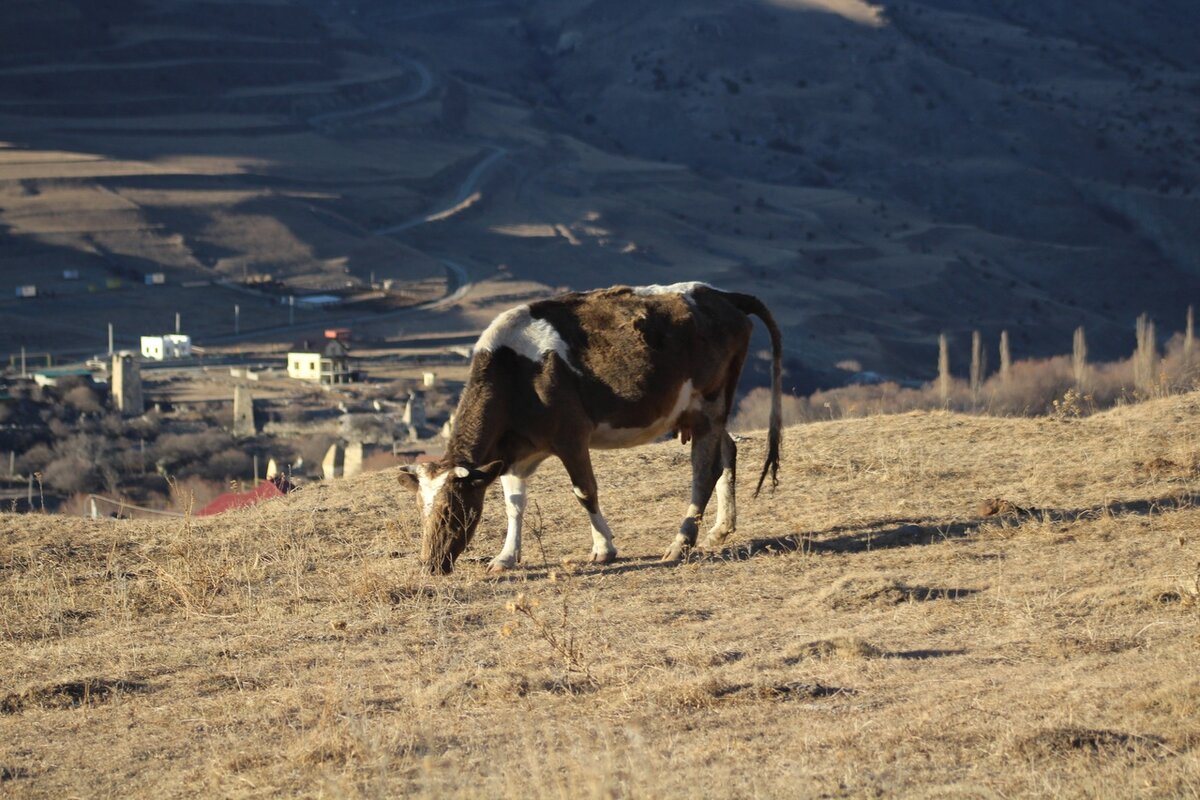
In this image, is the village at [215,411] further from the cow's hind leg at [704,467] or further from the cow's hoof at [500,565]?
the cow's hoof at [500,565]

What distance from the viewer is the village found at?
42.3 metres

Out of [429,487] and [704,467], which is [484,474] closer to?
[429,487]

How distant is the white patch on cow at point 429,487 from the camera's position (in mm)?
11227

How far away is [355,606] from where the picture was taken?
1011 centimetres

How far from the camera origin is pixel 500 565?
11211 millimetres

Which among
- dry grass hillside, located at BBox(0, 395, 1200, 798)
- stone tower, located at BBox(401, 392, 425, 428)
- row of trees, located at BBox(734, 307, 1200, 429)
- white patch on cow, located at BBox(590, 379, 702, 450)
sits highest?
white patch on cow, located at BBox(590, 379, 702, 450)

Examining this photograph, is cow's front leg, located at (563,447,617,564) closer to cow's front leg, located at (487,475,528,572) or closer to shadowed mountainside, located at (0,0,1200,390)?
cow's front leg, located at (487,475,528,572)

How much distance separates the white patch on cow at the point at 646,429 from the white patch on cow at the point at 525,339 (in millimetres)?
541

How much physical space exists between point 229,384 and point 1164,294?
2493 inches

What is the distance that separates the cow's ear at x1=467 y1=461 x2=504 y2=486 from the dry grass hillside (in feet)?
2.03

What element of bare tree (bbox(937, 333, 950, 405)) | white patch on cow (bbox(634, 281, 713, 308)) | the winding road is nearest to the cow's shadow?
white patch on cow (bbox(634, 281, 713, 308))

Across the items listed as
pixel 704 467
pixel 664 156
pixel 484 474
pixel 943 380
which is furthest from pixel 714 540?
pixel 664 156

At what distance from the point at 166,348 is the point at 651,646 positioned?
2573 inches

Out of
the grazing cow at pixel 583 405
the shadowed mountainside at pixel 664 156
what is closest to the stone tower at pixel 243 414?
the shadowed mountainside at pixel 664 156
